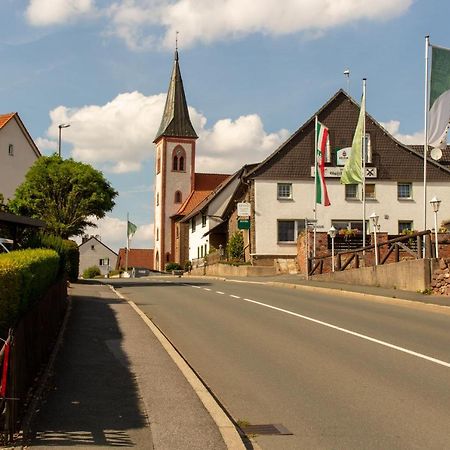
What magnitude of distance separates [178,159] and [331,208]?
52.7m

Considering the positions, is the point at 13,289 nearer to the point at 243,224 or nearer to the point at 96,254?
the point at 243,224

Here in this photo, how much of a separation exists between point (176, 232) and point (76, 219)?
57.4 meters

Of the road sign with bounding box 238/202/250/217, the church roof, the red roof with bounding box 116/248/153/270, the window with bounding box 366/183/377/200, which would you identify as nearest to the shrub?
the road sign with bounding box 238/202/250/217

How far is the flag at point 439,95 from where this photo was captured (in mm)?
25391

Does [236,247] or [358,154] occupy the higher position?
[358,154]

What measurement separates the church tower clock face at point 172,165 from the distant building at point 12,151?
122 ft

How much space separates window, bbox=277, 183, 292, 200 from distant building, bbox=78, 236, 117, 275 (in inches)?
2567

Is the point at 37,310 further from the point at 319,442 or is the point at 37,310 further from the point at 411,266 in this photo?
the point at 411,266

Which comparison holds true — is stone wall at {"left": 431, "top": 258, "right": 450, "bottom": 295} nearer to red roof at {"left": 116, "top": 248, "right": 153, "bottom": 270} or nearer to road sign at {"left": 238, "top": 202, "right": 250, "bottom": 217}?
road sign at {"left": 238, "top": 202, "right": 250, "bottom": 217}

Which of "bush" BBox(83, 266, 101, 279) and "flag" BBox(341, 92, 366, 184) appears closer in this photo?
"flag" BBox(341, 92, 366, 184)

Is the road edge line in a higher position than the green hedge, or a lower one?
lower

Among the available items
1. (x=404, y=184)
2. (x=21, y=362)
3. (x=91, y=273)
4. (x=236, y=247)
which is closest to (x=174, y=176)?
(x=91, y=273)

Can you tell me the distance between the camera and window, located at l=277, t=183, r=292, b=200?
52.2 metres

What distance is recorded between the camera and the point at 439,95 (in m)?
25.6
